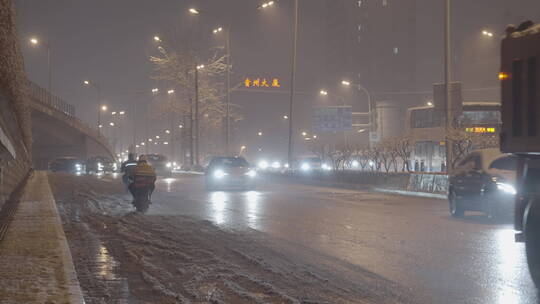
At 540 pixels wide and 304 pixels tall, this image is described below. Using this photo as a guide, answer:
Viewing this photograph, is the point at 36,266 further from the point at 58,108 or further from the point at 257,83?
the point at 58,108

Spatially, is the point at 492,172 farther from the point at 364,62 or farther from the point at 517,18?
the point at 364,62

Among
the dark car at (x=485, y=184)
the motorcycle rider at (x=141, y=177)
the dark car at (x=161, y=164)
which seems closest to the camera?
the dark car at (x=485, y=184)

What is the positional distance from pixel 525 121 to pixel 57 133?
223 feet

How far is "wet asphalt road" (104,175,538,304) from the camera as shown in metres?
8.88

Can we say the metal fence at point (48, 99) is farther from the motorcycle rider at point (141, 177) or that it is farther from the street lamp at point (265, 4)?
the motorcycle rider at point (141, 177)

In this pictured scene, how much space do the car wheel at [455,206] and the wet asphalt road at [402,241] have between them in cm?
28

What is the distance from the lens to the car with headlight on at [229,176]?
33.3 m

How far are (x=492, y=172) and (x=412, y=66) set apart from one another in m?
123

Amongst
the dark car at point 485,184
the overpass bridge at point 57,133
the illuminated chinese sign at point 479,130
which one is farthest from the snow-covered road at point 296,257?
the overpass bridge at point 57,133

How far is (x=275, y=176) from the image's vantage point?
157ft

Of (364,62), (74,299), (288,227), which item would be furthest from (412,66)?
(74,299)

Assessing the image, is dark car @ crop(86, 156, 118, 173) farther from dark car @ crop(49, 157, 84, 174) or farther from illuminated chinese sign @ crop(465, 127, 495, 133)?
illuminated chinese sign @ crop(465, 127, 495, 133)

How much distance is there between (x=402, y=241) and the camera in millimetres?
13516

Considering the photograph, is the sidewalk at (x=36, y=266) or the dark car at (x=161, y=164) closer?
the sidewalk at (x=36, y=266)
